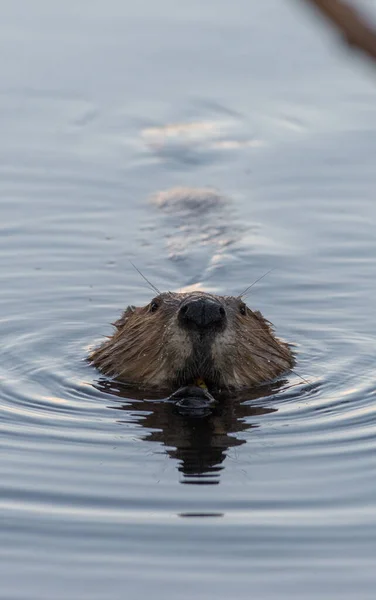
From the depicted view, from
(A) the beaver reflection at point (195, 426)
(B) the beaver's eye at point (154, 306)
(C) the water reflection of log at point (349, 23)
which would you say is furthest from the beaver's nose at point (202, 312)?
(C) the water reflection of log at point (349, 23)

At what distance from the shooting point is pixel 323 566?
399 centimetres

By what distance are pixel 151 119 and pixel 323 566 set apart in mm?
8865

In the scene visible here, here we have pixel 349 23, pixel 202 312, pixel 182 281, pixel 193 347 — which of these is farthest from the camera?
pixel 182 281

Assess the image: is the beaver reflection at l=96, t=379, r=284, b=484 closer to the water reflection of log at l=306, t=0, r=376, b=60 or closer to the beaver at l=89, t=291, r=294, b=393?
the beaver at l=89, t=291, r=294, b=393

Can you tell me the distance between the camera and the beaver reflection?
508cm

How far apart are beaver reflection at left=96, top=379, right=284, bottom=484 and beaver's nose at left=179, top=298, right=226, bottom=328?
1.50 feet

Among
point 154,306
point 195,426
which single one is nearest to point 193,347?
point 195,426

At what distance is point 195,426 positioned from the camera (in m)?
5.67

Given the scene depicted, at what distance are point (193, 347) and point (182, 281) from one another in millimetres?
2735

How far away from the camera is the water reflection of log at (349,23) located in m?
1.78

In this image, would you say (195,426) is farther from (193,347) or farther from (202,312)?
(202,312)

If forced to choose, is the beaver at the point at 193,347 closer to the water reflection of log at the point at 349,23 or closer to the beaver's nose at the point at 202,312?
the beaver's nose at the point at 202,312

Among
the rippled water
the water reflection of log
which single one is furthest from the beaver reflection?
the water reflection of log

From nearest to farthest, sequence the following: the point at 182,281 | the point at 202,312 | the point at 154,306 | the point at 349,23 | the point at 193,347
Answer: the point at 349,23, the point at 202,312, the point at 193,347, the point at 154,306, the point at 182,281
